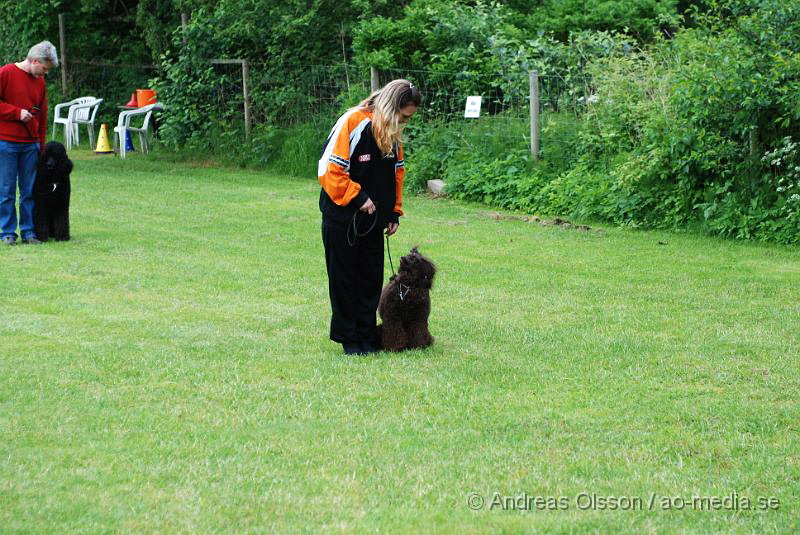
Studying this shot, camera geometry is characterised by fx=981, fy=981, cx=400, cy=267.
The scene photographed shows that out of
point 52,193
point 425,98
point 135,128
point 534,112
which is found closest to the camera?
point 52,193

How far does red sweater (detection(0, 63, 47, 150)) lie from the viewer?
33.5 feet

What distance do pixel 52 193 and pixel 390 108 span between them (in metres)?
5.81

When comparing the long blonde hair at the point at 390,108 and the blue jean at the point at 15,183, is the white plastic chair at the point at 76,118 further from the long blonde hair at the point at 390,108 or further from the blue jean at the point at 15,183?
the long blonde hair at the point at 390,108

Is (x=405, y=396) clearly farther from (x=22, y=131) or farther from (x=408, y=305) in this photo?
(x=22, y=131)

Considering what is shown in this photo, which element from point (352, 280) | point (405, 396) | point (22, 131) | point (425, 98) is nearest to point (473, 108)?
point (425, 98)

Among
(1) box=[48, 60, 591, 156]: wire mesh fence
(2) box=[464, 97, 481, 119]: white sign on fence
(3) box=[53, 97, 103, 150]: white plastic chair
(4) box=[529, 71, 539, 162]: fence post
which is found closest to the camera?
(4) box=[529, 71, 539, 162]: fence post

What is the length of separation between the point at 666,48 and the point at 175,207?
275 inches

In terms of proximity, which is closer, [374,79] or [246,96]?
[374,79]

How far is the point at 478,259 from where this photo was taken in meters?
10.1

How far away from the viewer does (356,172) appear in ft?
21.4

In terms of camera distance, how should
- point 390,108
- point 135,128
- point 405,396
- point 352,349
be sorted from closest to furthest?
point 405,396 < point 390,108 < point 352,349 < point 135,128

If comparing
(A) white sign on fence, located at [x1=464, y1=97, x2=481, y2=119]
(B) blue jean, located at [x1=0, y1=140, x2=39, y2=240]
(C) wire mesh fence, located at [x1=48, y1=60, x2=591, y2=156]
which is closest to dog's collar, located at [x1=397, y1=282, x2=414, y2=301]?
(B) blue jean, located at [x1=0, y1=140, x2=39, y2=240]

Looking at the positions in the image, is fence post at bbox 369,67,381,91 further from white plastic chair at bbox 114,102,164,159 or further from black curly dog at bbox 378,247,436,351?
black curly dog at bbox 378,247,436,351

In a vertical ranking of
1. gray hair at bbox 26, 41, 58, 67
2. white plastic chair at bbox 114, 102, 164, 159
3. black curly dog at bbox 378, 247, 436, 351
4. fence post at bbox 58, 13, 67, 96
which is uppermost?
fence post at bbox 58, 13, 67, 96
